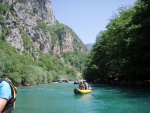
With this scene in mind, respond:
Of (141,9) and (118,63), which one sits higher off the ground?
(141,9)

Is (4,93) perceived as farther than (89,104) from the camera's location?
No

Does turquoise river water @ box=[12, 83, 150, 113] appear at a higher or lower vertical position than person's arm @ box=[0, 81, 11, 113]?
lower

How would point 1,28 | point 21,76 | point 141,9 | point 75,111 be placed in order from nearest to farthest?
point 75,111
point 141,9
point 21,76
point 1,28

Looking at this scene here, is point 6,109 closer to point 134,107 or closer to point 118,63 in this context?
point 134,107

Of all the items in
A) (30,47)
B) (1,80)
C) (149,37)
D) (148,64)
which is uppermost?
(30,47)

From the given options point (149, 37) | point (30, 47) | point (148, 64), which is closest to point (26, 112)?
point (149, 37)

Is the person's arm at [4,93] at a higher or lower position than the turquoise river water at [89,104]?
higher

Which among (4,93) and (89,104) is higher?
(4,93)

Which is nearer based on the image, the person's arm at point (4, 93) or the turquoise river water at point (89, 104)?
the person's arm at point (4, 93)

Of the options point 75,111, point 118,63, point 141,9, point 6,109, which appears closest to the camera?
point 6,109

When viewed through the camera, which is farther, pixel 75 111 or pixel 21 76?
pixel 21 76

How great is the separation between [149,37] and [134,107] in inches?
812

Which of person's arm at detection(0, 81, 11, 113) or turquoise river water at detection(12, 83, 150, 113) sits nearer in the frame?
person's arm at detection(0, 81, 11, 113)

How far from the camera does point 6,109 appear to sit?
444cm
